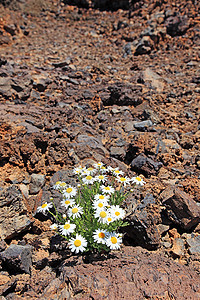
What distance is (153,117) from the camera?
6508 millimetres

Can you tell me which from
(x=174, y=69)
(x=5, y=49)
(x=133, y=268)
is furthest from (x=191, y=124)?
(x=5, y=49)

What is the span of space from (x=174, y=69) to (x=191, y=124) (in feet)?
14.3

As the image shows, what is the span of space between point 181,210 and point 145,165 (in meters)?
1.37

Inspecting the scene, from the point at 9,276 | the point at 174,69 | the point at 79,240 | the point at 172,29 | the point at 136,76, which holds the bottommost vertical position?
the point at 9,276

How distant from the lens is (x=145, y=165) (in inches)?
185

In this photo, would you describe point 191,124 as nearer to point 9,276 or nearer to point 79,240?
point 79,240

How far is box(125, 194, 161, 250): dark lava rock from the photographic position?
10.9 ft

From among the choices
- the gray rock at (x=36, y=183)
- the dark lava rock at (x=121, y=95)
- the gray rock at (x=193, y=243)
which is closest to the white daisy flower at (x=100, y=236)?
the gray rock at (x=193, y=243)

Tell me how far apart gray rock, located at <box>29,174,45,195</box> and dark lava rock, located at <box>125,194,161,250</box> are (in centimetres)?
183

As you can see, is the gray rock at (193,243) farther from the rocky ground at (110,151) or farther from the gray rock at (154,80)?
the gray rock at (154,80)

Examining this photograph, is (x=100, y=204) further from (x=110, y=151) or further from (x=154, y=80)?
(x=154, y=80)

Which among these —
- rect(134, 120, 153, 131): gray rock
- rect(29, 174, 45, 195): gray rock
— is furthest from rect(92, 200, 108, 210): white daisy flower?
rect(134, 120, 153, 131): gray rock

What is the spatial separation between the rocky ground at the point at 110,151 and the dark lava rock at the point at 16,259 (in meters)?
0.01

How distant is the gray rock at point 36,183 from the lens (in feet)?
13.3
